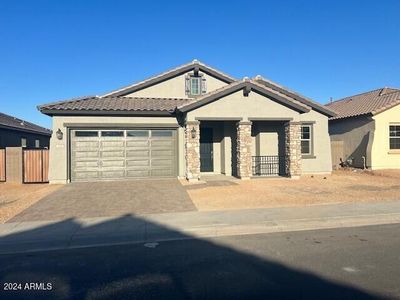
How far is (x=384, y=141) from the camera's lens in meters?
21.4

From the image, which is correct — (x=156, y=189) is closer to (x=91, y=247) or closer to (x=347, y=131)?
(x=91, y=247)

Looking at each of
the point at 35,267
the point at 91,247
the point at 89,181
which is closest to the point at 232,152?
the point at 89,181

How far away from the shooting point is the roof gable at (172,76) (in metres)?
20.3

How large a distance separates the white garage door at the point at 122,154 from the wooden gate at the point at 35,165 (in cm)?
132

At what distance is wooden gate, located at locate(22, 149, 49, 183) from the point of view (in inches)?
661

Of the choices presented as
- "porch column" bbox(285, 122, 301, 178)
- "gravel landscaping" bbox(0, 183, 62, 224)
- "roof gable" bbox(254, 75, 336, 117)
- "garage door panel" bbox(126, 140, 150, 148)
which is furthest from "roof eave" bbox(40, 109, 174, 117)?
"roof gable" bbox(254, 75, 336, 117)

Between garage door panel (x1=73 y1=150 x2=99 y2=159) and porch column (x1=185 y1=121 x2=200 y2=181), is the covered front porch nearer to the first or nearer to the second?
porch column (x1=185 y1=121 x2=200 y2=181)

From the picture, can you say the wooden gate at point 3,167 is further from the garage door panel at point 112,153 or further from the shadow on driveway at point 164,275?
the shadow on driveway at point 164,275

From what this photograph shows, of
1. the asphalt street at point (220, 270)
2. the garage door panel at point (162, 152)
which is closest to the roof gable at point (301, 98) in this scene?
the garage door panel at point (162, 152)

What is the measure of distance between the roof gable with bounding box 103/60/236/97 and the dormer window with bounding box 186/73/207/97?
46 centimetres

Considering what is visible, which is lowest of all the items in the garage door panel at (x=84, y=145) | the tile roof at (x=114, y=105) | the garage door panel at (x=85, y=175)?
the garage door panel at (x=85, y=175)

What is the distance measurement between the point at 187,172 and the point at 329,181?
22.5 ft

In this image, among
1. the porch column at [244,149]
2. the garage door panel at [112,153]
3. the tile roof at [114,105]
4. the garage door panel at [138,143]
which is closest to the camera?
the tile roof at [114,105]

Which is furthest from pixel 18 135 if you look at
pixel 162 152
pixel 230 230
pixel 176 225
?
pixel 230 230
